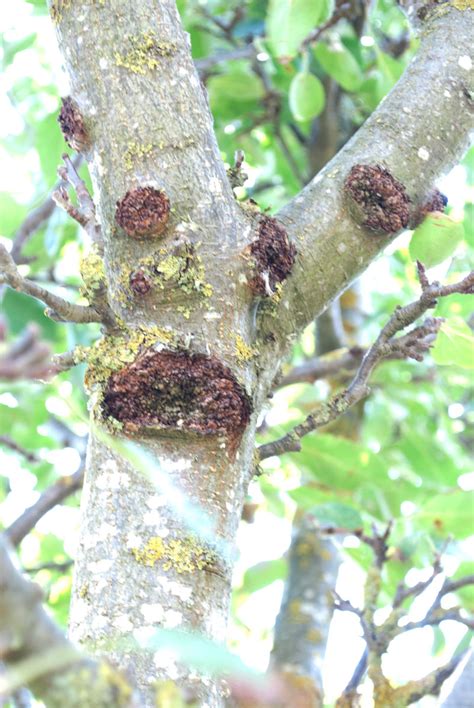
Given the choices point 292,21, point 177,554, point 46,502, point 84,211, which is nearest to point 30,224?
point 46,502

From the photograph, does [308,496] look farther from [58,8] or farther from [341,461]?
[58,8]

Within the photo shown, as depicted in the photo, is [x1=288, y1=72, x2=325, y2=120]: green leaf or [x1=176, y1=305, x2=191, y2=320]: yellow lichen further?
[x1=288, y1=72, x2=325, y2=120]: green leaf

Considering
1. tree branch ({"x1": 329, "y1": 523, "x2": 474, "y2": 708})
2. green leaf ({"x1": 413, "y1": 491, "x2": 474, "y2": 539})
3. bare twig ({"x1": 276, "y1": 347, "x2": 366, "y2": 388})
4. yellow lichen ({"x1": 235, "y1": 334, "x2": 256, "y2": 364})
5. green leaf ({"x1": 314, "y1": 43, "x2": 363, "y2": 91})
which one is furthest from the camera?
bare twig ({"x1": 276, "y1": 347, "x2": 366, "y2": 388})

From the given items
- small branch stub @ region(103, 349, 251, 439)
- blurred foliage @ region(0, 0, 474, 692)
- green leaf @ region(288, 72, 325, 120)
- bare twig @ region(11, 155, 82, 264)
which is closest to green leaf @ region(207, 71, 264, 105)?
blurred foliage @ region(0, 0, 474, 692)

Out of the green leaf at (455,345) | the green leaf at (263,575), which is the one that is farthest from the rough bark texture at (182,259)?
the green leaf at (263,575)

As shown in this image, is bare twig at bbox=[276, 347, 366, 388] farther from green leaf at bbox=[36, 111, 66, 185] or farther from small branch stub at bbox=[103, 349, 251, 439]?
small branch stub at bbox=[103, 349, 251, 439]

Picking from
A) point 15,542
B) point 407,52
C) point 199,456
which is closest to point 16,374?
point 199,456

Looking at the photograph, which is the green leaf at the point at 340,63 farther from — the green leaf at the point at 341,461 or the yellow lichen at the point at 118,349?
the yellow lichen at the point at 118,349

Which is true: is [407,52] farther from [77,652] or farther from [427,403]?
[77,652]
